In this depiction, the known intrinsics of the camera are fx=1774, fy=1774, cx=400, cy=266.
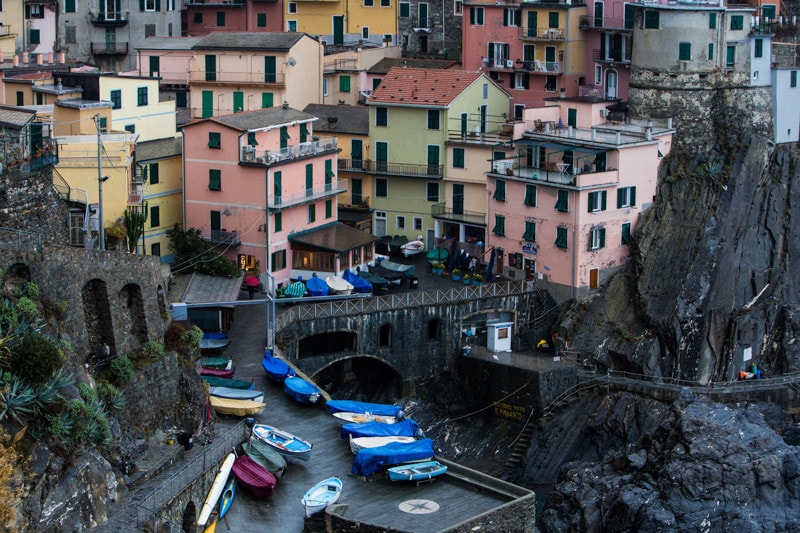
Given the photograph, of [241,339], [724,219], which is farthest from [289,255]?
[724,219]

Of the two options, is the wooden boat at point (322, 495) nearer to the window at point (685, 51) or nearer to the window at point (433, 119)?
the window at point (433, 119)

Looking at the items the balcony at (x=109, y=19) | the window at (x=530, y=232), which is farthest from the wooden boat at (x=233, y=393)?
the balcony at (x=109, y=19)

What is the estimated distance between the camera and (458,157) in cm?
9794

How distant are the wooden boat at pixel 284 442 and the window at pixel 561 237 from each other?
26680mm

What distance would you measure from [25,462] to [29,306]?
6232mm

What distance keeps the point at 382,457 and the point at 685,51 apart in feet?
126

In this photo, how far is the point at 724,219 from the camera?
93.4 metres

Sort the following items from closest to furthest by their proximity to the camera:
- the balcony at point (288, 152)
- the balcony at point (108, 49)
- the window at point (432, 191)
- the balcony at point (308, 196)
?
the balcony at point (288, 152)
the balcony at point (308, 196)
the window at point (432, 191)
the balcony at point (108, 49)

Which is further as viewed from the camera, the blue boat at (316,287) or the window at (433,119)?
the window at (433,119)

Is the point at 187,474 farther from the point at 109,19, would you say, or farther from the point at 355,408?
the point at 109,19

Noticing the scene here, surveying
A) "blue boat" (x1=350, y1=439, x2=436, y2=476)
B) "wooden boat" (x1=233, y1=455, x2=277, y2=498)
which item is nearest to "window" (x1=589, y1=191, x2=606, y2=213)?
"blue boat" (x1=350, y1=439, x2=436, y2=476)

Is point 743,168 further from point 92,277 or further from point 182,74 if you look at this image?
point 92,277

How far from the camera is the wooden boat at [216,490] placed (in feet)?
196

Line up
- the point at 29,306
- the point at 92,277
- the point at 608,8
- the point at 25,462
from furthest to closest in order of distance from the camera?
the point at 608,8
the point at 92,277
the point at 29,306
the point at 25,462
